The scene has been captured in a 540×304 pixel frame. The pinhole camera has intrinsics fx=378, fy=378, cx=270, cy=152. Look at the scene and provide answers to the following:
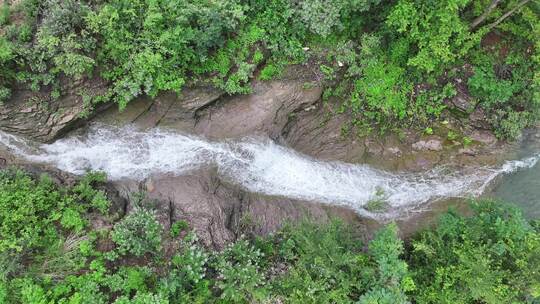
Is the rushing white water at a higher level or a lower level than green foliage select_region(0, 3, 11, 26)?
lower

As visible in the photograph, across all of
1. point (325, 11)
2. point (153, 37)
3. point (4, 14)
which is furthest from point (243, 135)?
point (4, 14)

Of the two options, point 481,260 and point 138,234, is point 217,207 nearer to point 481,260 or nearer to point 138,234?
point 138,234

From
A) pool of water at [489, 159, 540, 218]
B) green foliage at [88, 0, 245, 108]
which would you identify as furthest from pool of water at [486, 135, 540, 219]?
green foliage at [88, 0, 245, 108]

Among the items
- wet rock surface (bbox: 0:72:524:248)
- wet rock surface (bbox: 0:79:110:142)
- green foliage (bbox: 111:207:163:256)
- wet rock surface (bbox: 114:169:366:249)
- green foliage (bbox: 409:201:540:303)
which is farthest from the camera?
wet rock surface (bbox: 0:72:524:248)

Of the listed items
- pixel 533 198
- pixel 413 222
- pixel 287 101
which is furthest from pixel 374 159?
pixel 533 198

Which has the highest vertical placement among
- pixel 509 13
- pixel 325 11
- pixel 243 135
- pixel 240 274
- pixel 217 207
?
pixel 509 13

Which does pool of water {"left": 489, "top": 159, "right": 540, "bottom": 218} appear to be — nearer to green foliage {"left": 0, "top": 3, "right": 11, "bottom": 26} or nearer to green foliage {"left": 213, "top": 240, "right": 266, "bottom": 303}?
green foliage {"left": 213, "top": 240, "right": 266, "bottom": 303}

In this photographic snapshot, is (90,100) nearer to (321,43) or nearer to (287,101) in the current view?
(287,101)
